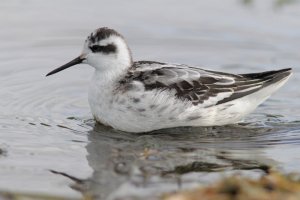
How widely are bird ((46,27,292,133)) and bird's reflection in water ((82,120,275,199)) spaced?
0.18m

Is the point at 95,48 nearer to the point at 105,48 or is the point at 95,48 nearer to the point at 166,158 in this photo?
the point at 105,48

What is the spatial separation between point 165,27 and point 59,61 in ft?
7.81

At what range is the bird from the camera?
31.7 feet

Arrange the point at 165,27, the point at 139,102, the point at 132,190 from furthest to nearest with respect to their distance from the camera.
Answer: the point at 165,27 < the point at 139,102 < the point at 132,190

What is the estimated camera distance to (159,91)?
9.65 meters

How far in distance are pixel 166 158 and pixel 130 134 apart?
1.26m

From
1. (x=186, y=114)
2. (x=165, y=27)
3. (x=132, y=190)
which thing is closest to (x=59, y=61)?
(x=165, y=27)

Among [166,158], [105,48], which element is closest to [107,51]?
[105,48]

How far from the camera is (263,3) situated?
49.0ft

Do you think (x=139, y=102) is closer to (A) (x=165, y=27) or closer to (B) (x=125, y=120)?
(B) (x=125, y=120)

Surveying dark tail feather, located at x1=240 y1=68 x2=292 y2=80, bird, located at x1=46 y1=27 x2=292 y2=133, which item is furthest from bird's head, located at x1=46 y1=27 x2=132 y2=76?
A: dark tail feather, located at x1=240 y1=68 x2=292 y2=80

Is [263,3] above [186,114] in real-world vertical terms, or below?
above

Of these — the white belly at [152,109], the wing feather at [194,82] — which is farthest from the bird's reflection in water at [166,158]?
the wing feather at [194,82]

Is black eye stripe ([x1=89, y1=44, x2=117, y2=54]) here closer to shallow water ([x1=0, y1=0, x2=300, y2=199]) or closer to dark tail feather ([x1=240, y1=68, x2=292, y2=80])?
shallow water ([x1=0, y1=0, x2=300, y2=199])
